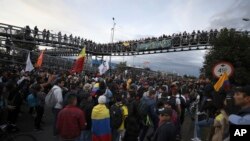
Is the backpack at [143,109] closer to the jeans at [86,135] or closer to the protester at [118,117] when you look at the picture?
the protester at [118,117]

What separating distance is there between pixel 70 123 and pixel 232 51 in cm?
2165

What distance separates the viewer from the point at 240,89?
4.69 m

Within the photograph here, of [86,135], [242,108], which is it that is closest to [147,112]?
[86,135]

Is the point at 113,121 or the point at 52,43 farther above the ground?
the point at 52,43

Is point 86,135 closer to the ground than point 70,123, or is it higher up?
closer to the ground

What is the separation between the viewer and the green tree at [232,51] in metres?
25.9

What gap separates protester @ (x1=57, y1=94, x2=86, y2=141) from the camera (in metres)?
7.68

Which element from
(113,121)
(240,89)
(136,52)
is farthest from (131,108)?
(136,52)

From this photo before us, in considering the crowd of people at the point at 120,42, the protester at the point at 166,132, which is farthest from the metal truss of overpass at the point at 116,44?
the protester at the point at 166,132

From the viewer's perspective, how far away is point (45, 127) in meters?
13.9

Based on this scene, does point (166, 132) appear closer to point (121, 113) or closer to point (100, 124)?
point (100, 124)

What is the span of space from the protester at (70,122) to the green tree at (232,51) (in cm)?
1866

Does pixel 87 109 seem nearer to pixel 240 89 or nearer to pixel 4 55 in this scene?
pixel 240 89

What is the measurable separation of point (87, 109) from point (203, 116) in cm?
459
